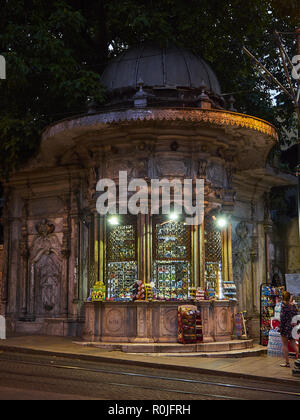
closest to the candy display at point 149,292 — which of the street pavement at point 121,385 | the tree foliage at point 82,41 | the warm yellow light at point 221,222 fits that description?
the street pavement at point 121,385

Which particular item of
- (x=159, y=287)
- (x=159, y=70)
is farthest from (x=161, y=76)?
(x=159, y=287)

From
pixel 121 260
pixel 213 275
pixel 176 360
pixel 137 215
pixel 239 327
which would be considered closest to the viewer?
pixel 176 360

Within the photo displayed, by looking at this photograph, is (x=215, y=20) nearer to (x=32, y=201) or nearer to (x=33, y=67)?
(x=33, y=67)

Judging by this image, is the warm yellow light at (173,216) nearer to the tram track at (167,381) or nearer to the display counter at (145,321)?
the display counter at (145,321)

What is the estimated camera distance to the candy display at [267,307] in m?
15.5

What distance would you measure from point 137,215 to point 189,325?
3255 mm

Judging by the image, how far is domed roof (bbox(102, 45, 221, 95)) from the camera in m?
16.5

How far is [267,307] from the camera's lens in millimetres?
15523

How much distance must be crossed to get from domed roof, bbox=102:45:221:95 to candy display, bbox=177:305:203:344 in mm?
6310

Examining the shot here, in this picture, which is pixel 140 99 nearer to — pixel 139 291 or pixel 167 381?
pixel 139 291

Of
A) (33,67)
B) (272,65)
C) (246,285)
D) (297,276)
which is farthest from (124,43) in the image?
(297,276)

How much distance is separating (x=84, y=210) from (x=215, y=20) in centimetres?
721

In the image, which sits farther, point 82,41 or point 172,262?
point 82,41

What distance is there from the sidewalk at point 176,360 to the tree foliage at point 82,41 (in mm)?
6078
